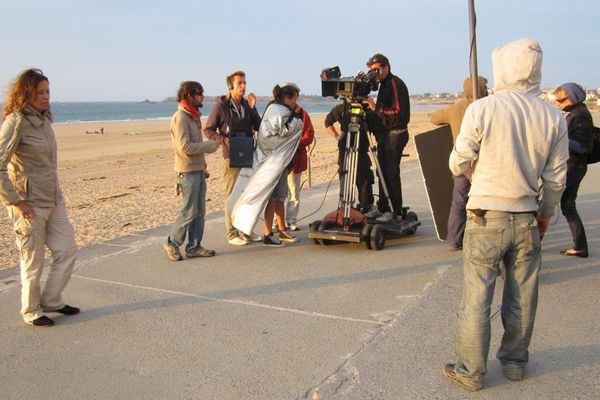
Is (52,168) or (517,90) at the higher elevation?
(517,90)

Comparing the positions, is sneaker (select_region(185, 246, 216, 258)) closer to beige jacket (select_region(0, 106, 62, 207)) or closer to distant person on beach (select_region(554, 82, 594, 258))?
beige jacket (select_region(0, 106, 62, 207))

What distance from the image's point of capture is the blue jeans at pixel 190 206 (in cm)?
606

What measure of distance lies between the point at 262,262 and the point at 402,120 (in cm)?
231

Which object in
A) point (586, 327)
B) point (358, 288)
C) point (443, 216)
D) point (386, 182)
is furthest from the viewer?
point (386, 182)

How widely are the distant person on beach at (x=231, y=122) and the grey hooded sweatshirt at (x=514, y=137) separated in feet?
12.3

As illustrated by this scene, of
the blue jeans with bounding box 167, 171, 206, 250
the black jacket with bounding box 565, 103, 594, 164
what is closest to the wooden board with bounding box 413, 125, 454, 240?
the black jacket with bounding box 565, 103, 594, 164

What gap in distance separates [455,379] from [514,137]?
4.59 ft

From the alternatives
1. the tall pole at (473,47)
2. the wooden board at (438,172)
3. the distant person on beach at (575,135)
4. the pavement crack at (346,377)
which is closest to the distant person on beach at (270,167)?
the wooden board at (438,172)

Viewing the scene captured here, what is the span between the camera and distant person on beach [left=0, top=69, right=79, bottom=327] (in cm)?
420

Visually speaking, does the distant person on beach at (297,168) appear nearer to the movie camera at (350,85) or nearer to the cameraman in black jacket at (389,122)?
the movie camera at (350,85)

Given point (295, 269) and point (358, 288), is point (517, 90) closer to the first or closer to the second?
→ point (358, 288)

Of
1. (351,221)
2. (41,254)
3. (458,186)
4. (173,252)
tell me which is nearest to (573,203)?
(458,186)

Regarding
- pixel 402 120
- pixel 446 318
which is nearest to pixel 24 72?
pixel 446 318

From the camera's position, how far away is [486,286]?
3.24 metres
